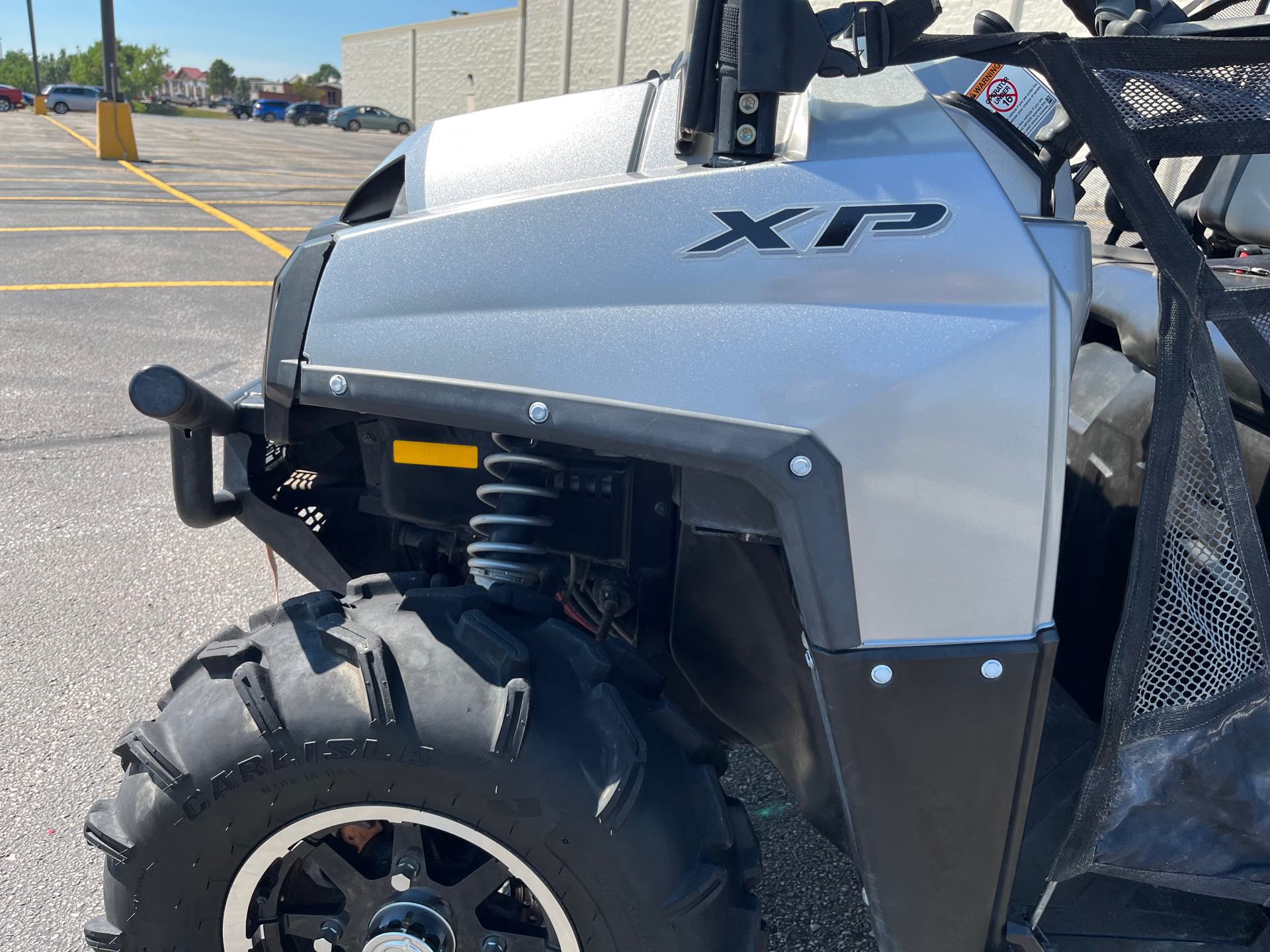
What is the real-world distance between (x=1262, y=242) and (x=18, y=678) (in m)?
3.40

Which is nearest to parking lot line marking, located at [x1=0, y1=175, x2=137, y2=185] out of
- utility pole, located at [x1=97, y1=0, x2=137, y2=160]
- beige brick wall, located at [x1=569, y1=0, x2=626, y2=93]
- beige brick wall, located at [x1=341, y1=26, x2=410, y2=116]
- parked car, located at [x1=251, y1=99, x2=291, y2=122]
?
utility pole, located at [x1=97, y1=0, x2=137, y2=160]

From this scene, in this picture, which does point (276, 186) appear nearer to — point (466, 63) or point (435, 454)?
point (435, 454)

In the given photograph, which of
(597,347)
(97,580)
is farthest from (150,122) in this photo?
(597,347)

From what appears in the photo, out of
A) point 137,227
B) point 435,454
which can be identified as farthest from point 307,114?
point 435,454

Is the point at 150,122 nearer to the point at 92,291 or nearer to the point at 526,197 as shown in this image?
the point at 92,291

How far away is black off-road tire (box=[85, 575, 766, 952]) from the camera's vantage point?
53.0 inches

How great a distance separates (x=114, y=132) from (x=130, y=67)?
93.9 meters

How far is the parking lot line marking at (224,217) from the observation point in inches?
383

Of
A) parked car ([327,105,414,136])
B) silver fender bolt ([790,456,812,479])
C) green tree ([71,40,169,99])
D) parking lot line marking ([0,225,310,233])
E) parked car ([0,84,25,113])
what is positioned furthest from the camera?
green tree ([71,40,169,99])

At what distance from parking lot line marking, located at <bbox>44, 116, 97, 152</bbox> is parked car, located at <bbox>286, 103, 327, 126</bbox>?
1827 centimetres

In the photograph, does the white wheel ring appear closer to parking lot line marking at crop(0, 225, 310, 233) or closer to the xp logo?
the xp logo

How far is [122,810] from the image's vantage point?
4.87 ft

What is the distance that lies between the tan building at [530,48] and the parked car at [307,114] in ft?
9.75

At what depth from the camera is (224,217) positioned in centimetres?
1152
